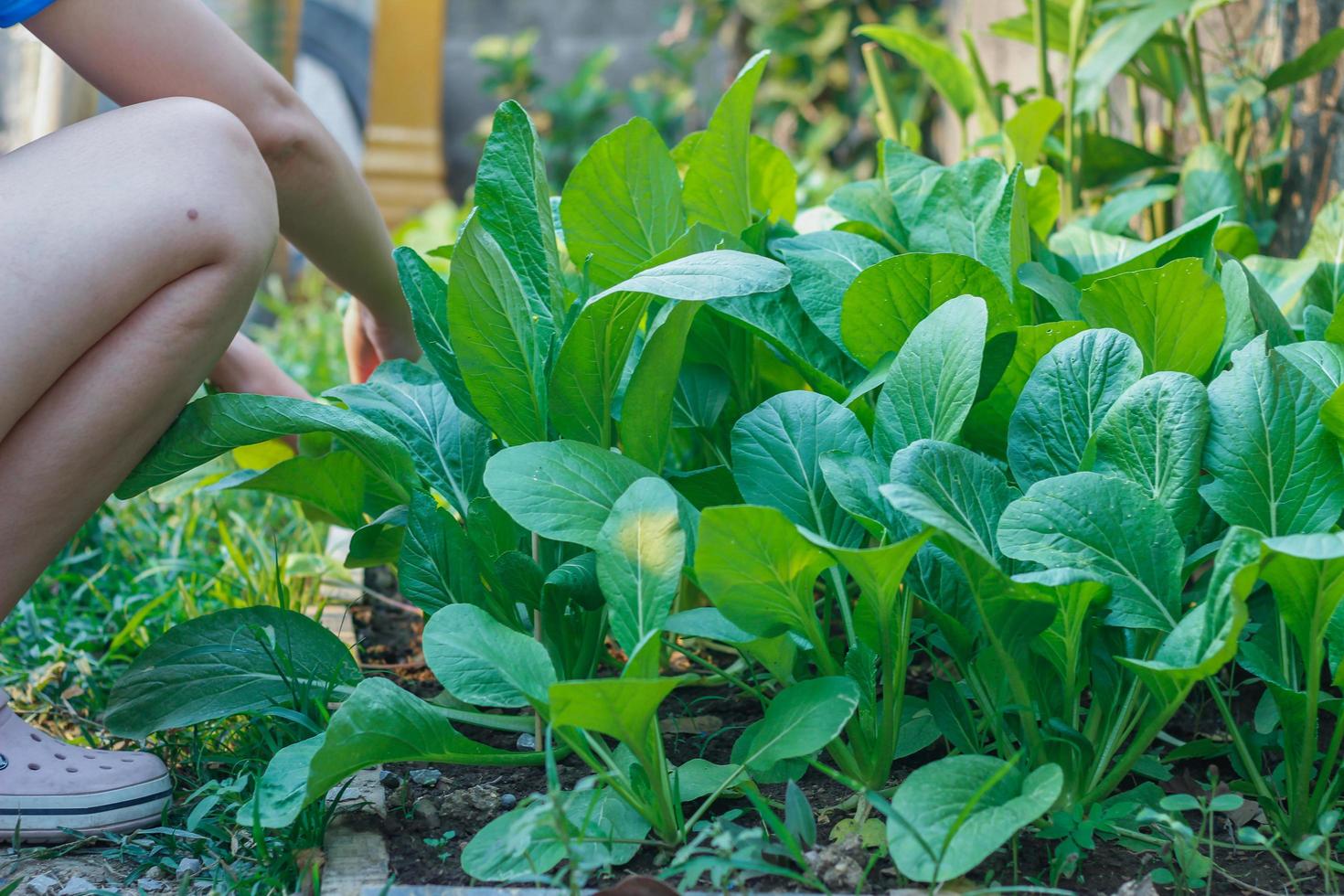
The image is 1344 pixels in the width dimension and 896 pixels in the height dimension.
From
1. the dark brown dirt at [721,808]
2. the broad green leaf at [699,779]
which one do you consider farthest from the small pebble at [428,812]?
the broad green leaf at [699,779]

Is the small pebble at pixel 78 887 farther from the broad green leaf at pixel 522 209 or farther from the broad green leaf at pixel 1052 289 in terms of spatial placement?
the broad green leaf at pixel 1052 289

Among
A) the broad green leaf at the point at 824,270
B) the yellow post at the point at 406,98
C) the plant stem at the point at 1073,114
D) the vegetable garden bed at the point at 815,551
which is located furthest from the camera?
the yellow post at the point at 406,98

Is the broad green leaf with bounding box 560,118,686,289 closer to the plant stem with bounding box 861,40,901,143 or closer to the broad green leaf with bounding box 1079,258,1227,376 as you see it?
the broad green leaf with bounding box 1079,258,1227,376

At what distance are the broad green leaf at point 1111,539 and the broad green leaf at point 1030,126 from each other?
2.80ft

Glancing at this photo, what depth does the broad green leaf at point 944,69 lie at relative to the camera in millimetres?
1896

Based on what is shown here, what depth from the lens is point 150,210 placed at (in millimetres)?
1100

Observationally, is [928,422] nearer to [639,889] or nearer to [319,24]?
[639,889]

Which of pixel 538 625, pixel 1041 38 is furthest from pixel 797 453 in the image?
pixel 1041 38

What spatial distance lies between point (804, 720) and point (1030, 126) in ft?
3.53

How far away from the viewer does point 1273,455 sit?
1.00 metres

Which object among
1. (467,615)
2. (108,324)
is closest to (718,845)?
(467,615)

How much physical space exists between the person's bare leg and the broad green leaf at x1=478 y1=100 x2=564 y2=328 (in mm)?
230

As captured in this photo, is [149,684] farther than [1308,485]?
Yes

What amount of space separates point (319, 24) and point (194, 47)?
501cm
